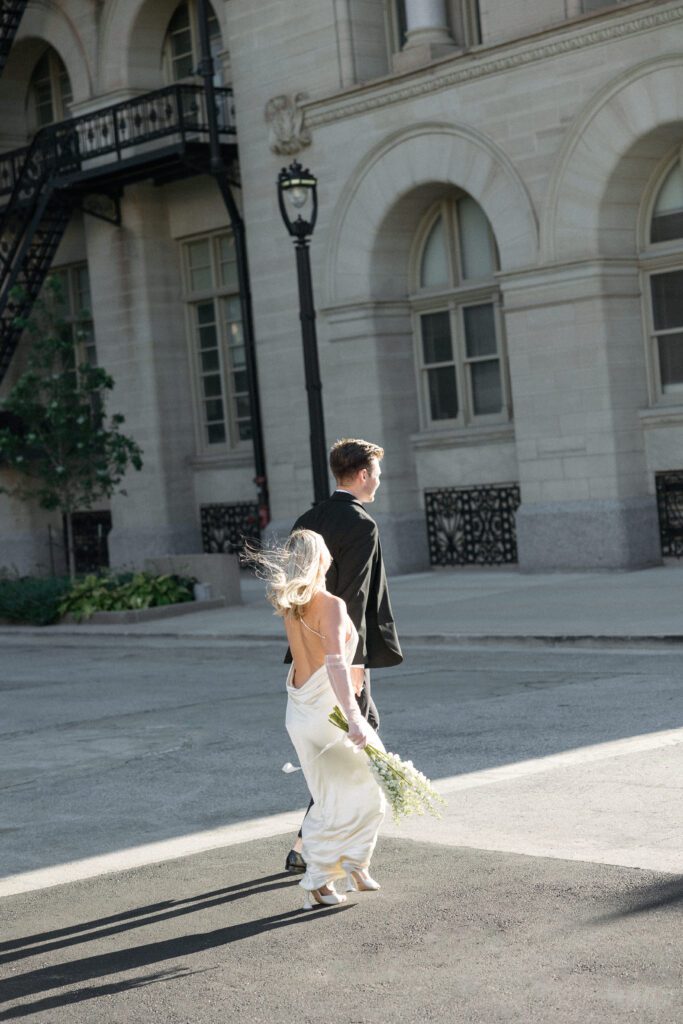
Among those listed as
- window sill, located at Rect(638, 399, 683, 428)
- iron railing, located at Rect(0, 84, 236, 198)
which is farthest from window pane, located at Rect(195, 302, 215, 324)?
window sill, located at Rect(638, 399, 683, 428)

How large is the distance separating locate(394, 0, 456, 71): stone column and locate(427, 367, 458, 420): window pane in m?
4.56

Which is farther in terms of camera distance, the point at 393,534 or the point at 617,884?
the point at 393,534

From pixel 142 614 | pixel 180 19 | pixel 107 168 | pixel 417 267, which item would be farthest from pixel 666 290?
pixel 180 19

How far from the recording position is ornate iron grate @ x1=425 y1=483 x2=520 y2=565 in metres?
24.0

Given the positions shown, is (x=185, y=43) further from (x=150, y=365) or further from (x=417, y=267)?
(x=417, y=267)

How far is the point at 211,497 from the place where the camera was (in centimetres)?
2920

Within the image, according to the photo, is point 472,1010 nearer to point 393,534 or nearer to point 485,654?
point 485,654

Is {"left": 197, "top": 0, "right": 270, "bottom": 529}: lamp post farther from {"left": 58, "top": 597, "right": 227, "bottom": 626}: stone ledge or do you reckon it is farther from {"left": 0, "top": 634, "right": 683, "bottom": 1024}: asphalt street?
{"left": 0, "top": 634, "right": 683, "bottom": 1024}: asphalt street

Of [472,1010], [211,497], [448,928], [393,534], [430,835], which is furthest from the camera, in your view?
[211,497]

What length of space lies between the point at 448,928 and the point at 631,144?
16.7 m

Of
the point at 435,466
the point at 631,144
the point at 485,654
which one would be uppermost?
the point at 631,144

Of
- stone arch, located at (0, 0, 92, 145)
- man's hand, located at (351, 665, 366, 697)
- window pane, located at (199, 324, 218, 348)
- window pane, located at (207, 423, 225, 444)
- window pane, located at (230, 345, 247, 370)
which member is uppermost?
stone arch, located at (0, 0, 92, 145)

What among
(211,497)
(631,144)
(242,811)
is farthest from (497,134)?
(242,811)

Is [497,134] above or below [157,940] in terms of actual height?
above
